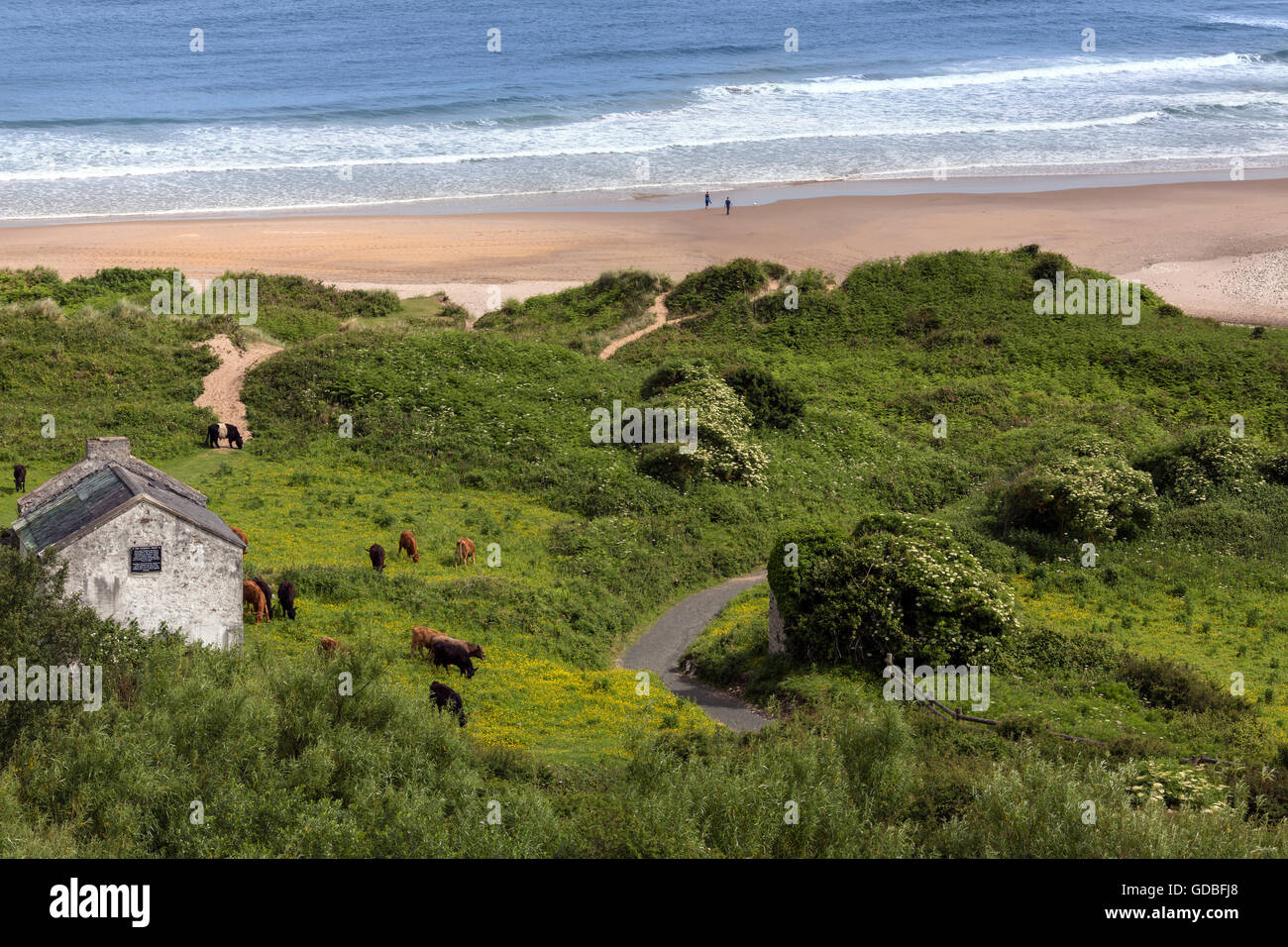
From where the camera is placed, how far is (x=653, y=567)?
1471 inches

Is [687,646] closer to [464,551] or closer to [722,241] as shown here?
[464,551]

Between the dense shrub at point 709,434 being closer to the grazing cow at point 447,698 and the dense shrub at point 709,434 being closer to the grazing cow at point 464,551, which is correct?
the grazing cow at point 464,551

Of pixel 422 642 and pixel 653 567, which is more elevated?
pixel 422 642

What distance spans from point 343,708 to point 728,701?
11.1 metres

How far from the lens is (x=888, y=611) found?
98.5ft

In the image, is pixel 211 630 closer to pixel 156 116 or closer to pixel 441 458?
pixel 441 458

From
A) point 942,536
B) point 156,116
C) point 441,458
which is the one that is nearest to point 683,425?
point 441,458

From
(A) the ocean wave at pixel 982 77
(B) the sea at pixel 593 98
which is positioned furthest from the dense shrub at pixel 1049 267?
(A) the ocean wave at pixel 982 77

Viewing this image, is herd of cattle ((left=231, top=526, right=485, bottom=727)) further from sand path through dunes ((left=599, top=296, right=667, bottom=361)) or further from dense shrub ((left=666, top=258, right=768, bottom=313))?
dense shrub ((left=666, top=258, right=768, bottom=313))

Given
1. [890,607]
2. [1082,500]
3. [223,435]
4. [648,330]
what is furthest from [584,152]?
[890,607]

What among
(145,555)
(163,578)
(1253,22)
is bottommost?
(163,578)

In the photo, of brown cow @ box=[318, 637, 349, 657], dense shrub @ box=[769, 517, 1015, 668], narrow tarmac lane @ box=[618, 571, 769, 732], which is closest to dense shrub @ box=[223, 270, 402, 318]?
narrow tarmac lane @ box=[618, 571, 769, 732]

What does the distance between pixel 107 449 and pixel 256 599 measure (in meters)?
5.12

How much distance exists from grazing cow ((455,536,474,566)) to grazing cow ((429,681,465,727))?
32.6ft
